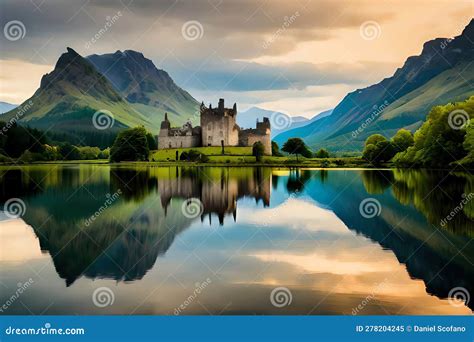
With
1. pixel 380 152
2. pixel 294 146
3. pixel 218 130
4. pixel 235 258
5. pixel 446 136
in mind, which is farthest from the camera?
pixel 218 130

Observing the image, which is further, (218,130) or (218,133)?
(218,133)

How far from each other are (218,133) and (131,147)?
29.3 m

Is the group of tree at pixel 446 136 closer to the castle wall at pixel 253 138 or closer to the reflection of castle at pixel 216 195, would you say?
the reflection of castle at pixel 216 195

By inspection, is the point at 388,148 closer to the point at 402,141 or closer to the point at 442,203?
the point at 402,141

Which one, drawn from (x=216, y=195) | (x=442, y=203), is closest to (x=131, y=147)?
(x=216, y=195)

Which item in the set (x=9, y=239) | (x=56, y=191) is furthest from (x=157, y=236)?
(x=56, y=191)

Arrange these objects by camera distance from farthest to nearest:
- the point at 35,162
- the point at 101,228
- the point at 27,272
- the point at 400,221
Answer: the point at 35,162 < the point at 400,221 < the point at 101,228 < the point at 27,272

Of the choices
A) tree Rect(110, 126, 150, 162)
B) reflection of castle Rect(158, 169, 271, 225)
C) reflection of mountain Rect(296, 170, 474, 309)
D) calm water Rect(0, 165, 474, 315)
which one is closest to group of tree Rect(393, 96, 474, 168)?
reflection of mountain Rect(296, 170, 474, 309)

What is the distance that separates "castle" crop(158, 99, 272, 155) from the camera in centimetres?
13012

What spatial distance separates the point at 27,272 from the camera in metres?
15.4

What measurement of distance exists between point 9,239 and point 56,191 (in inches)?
752

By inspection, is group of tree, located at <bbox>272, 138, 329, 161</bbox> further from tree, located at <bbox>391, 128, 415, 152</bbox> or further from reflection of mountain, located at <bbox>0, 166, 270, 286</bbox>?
reflection of mountain, located at <bbox>0, 166, 270, 286</bbox>

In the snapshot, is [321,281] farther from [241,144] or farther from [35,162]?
[241,144]

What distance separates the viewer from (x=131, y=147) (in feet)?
350
